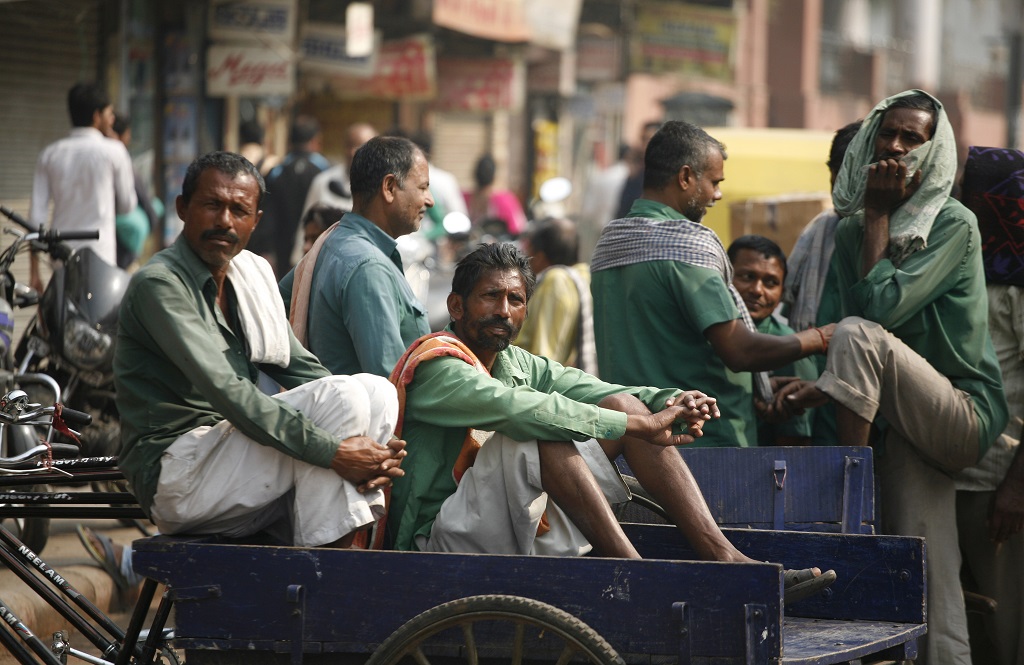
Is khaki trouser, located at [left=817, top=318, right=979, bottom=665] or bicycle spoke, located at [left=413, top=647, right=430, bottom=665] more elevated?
khaki trouser, located at [left=817, top=318, right=979, bottom=665]

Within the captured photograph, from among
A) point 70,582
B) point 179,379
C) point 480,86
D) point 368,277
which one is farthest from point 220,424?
point 480,86

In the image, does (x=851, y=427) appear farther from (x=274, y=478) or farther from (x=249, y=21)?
(x=249, y=21)

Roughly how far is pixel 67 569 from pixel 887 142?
3670 millimetres

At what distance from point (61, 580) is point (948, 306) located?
9.76 feet

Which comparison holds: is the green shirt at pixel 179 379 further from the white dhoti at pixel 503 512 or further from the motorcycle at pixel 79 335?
the motorcycle at pixel 79 335

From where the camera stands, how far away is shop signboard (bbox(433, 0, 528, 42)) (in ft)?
50.2

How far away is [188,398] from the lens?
11.6 ft

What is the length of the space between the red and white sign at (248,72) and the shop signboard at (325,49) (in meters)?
2.07

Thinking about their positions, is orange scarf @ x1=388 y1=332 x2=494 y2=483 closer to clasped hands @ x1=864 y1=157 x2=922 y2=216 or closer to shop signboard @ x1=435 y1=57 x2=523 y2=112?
clasped hands @ x1=864 y1=157 x2=922 y2=216

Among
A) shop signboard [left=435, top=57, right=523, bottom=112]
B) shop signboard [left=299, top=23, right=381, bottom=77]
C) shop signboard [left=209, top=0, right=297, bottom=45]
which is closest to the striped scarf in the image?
shop signboard [left=209, top=0, right=297, bottom=45]

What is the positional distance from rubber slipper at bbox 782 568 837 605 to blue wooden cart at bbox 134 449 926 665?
15 centimetres

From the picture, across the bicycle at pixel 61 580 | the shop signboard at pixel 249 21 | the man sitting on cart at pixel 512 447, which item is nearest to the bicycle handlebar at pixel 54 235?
the bicycle at pixel 61 580

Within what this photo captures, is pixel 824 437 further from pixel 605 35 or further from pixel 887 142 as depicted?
pixel 605 35

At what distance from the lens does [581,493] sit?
3508 millimetres
